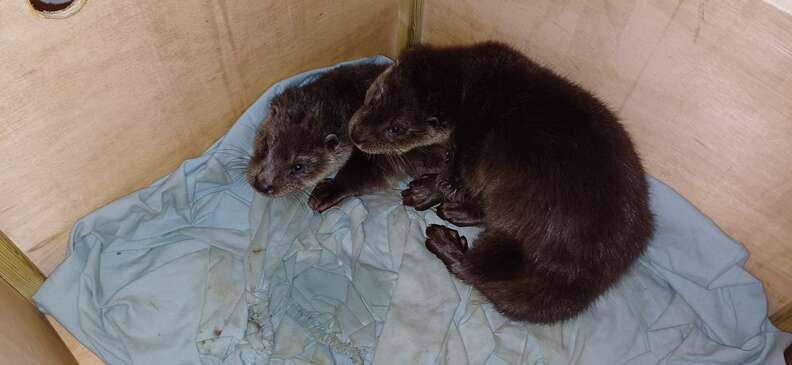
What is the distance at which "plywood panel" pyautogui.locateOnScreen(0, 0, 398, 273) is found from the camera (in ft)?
5.19

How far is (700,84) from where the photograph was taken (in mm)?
1838

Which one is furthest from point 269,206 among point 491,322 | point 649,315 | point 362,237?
point 649,315

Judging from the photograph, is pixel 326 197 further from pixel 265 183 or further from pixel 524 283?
pixel 524 283

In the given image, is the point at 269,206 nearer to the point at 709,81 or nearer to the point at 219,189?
the point at 219,189

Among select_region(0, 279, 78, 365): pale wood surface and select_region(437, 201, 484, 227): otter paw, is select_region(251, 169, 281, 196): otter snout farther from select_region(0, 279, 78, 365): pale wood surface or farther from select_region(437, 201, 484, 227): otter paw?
select_region(0, 279, 78, 365): pale wood surface

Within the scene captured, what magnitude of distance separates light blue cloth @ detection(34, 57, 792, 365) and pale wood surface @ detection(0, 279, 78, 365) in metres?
0.07

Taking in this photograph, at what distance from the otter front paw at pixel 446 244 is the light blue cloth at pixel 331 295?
44mm

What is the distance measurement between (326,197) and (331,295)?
1.33 feet

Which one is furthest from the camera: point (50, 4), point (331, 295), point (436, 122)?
point (331, 295)

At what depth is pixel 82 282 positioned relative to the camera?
6.73 feet

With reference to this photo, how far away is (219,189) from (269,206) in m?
0.25

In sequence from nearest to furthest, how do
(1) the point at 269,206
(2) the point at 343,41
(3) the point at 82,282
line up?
(3) the point at 82,282 → (1) the point at 269,206 → (2) the point at 343,41

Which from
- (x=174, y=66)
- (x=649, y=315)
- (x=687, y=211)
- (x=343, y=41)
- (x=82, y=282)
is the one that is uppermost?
(x=174, y=66)

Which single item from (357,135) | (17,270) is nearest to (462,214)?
(357,135)
